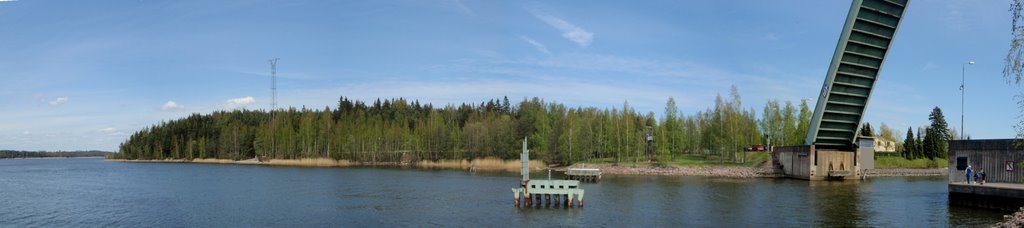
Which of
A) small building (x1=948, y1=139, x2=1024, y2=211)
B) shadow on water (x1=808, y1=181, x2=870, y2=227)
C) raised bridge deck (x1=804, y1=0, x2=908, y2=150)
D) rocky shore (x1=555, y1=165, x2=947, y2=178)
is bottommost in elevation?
rocky shore (x1=555, y1=165, x2=947, y2=178)

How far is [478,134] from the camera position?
97.1 meters

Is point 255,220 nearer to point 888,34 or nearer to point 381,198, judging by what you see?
point 381,198

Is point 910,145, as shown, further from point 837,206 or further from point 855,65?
point 837,206

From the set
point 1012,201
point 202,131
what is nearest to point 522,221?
point 1012,201

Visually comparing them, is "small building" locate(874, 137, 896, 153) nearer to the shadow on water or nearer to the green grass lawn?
the green grass lawn

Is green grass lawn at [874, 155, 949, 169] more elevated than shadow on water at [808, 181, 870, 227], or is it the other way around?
green grass lawn at [874, 155, 949, 169]

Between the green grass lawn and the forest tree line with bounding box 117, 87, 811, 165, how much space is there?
8.37 metres

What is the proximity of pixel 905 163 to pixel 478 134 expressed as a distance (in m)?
53.5

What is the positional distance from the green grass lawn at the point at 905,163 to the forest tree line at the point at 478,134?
8369mm

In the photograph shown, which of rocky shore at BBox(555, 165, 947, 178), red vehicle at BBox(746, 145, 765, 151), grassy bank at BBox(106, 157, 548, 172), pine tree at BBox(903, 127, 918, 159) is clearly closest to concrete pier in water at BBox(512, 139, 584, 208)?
rocky shore at BBox(555, 165, 947, 178)

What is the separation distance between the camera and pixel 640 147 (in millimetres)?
77125

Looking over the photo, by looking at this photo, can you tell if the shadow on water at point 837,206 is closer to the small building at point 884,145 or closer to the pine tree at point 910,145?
the pine tree at point 910,145

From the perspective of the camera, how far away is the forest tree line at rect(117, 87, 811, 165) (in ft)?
254

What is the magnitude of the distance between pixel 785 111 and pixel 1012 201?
50259 mm
